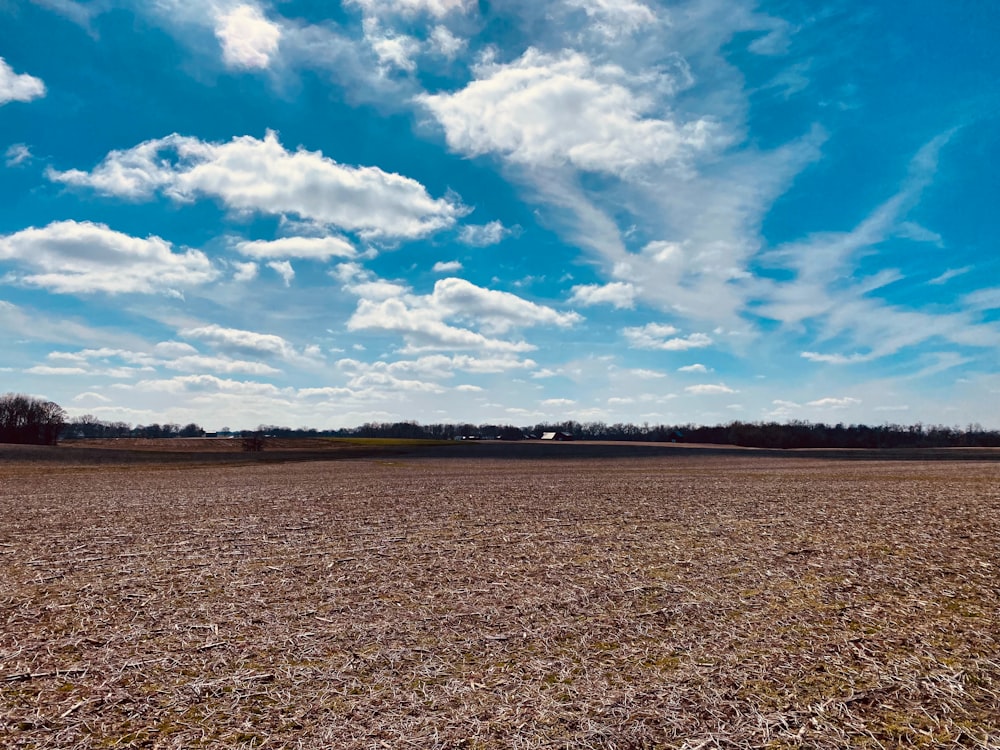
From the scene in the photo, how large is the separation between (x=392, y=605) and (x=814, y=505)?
71.0ft

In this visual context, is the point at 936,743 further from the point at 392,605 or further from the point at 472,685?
the point at 392,605

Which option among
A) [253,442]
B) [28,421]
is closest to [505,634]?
[253,442]

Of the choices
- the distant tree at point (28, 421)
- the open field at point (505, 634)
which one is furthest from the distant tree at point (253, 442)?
the open field at point (505, 634)

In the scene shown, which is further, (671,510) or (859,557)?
(671,510)

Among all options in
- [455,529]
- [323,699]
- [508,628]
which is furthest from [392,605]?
[455,529]

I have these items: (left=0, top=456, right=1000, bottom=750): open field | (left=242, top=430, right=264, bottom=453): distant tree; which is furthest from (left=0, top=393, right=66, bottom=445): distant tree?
(left=0, top=456, right=1000, bottom=750): open field

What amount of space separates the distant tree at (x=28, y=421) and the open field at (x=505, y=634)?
134705 mm

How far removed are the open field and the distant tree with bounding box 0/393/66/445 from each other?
134705 millimetres

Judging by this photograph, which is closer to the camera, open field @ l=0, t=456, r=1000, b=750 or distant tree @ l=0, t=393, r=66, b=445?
open field @ l=0, t=456, r=1000, b=750

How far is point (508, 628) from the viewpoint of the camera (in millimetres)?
10586

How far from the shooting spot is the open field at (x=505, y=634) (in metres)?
7.37

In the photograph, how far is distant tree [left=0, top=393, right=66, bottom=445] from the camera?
125562 millimetres

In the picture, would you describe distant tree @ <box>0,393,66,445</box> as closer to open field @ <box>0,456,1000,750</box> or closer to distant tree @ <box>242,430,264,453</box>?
distant tree @ <box>242,430,264,453</box>

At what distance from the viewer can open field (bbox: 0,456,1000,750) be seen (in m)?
7.37
